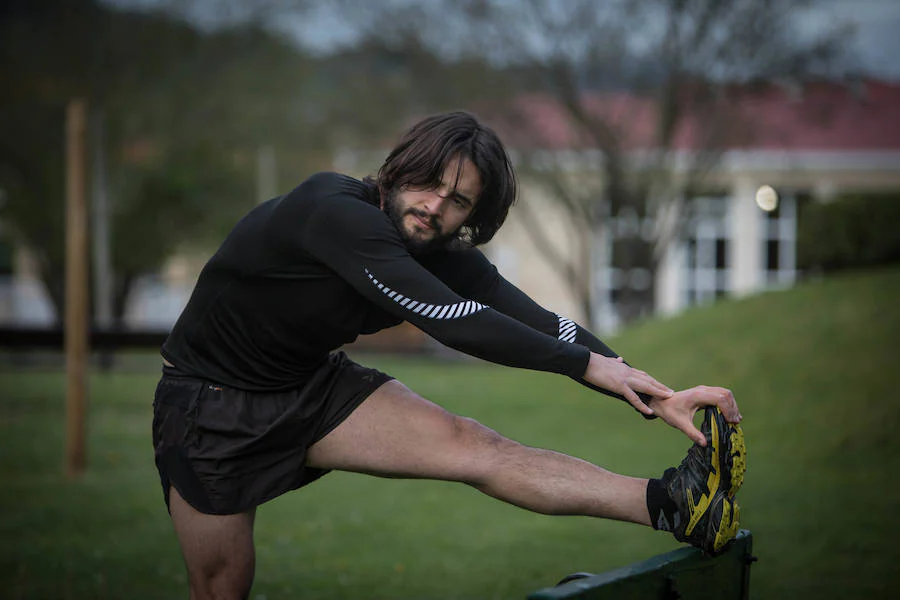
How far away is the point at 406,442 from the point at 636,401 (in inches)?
33.2

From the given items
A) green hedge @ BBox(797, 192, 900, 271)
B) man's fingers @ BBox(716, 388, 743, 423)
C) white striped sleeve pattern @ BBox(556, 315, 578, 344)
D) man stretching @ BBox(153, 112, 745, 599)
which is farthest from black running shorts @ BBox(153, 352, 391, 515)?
green hedge @ BBox(797, 192, 900, 271)

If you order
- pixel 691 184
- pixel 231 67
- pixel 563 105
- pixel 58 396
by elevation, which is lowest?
pixel 58 396

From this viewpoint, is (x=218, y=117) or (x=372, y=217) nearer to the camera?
(x=372, y=217)

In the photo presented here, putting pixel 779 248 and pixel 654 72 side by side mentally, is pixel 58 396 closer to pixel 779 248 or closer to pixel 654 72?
pixel 654 72

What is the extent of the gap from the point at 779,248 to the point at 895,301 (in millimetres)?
17996

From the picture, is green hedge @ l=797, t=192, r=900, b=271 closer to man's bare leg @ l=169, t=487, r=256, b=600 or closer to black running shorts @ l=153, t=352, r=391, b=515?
black running shorts @ l=153, t=352, r=391, b=515

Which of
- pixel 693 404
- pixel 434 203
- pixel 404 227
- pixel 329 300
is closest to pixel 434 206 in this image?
pixel 434 203

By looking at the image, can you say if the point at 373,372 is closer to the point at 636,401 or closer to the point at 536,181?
the point at 636,401

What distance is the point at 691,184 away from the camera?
20984 mm

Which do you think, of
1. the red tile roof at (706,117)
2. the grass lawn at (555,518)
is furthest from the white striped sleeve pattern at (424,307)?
the red tile roof at (706,117)

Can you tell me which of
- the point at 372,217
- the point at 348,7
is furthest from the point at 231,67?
the point at 372,217

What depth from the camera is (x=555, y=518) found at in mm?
7867

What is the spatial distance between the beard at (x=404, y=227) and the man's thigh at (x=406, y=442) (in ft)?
1.97

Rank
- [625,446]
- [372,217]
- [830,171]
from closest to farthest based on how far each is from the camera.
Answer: [372,217] → [625,446] → [830,171]
